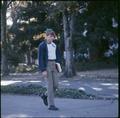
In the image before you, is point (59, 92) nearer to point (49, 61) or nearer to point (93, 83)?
point (49, 61)

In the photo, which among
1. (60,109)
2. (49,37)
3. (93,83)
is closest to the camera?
(49,37)

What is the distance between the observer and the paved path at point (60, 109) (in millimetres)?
6738

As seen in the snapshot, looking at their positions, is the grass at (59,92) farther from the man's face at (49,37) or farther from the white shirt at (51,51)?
the man's face at (49,37)

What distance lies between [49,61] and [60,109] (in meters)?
0.93

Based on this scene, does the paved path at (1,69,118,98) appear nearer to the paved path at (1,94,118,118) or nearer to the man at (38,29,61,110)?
the paved path at (1,94,118,118)

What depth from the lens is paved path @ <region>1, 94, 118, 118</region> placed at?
265 inches

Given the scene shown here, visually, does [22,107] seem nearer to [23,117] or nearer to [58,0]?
[23,117]

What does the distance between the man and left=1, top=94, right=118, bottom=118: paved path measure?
368mm

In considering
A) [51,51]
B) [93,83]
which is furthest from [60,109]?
[93,83]

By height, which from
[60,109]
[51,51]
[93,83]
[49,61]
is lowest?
[93,83]

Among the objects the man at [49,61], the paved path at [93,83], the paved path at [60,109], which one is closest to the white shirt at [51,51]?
the man at [49,61]

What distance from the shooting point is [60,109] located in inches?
295

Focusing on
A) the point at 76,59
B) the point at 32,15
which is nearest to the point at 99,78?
the point at 76,59

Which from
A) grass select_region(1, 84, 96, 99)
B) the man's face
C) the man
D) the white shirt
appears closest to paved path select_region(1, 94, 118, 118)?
the man
